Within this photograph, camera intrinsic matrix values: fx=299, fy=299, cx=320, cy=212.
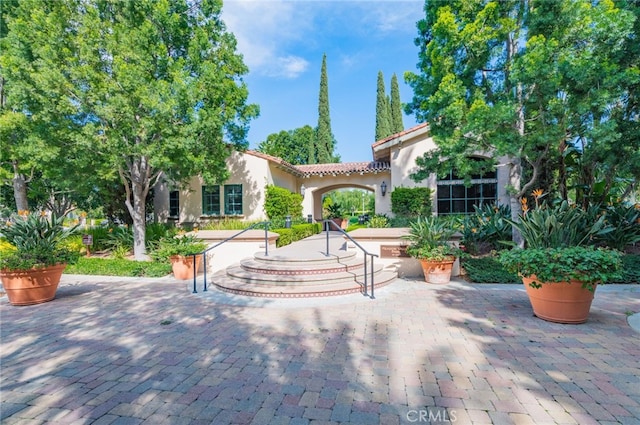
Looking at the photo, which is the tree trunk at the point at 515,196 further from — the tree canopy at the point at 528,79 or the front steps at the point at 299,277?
the front steps at the point at 299,277

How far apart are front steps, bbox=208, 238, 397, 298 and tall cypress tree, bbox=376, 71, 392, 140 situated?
27028mm

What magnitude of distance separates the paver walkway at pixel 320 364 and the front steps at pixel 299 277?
1.67 feet

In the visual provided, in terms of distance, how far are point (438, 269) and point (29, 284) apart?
27.8 feet

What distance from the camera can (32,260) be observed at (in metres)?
5.73

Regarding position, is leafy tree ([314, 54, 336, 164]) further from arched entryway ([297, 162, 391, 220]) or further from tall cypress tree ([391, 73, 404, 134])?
arched entryway ([297, 162, 391, 220])

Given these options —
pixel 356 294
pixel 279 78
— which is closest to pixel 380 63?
pixel 279 78

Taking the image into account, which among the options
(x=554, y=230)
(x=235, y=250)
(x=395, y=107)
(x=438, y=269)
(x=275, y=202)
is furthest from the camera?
(x=395, y=107)

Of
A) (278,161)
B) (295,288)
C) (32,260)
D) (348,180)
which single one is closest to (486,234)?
(295,288)

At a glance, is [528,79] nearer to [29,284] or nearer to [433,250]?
[433,250]

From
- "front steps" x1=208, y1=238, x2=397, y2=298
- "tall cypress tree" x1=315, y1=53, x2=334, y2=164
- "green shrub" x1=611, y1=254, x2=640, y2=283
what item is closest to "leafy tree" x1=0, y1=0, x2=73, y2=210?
"front steps" x1=208, y1=238, x2=397, y2=298

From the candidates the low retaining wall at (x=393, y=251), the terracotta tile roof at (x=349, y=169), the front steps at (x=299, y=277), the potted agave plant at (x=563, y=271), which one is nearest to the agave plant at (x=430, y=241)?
the low retaining wall at (x=393, y=251)

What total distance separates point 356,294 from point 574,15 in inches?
295

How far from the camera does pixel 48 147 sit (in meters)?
9.02

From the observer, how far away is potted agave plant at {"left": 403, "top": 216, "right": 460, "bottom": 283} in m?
6.98
